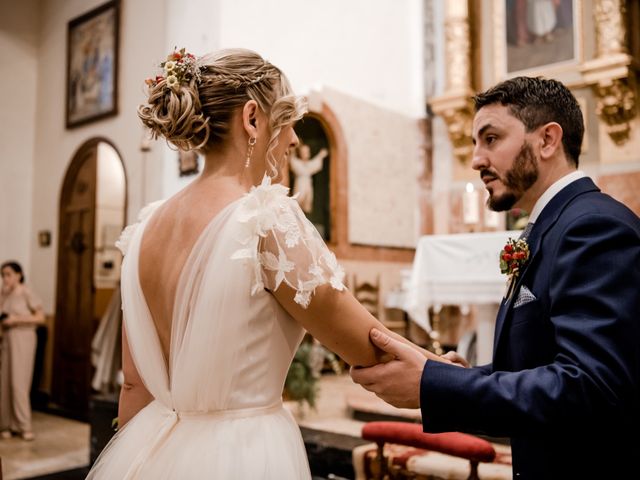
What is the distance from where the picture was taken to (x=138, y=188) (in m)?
6.86

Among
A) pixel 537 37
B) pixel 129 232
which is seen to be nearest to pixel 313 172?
pixel 537 37

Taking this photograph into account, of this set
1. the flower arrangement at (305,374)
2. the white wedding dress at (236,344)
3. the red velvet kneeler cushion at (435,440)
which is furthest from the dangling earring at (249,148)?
the flower arrangement at (305,374)

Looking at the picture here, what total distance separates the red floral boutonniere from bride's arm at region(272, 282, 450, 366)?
1.15 ft

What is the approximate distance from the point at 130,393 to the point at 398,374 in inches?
31.0

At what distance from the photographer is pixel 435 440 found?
2.83m

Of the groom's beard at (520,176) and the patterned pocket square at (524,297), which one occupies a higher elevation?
the groom's beard at (520,176)

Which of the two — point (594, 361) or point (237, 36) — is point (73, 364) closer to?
point (237, 36)

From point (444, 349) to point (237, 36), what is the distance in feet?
15.6

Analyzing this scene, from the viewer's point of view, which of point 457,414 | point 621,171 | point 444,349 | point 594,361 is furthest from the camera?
point 444,349

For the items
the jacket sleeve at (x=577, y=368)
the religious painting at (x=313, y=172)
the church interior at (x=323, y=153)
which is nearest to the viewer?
the jacket sleeve at (x=577, y=368)

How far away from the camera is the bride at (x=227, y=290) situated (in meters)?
1.54

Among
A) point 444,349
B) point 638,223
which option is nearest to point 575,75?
point 444,349

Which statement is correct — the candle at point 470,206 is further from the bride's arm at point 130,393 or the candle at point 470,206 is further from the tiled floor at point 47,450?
the bride's arm at point 130,393

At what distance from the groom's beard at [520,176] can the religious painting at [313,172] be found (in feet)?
22.9
